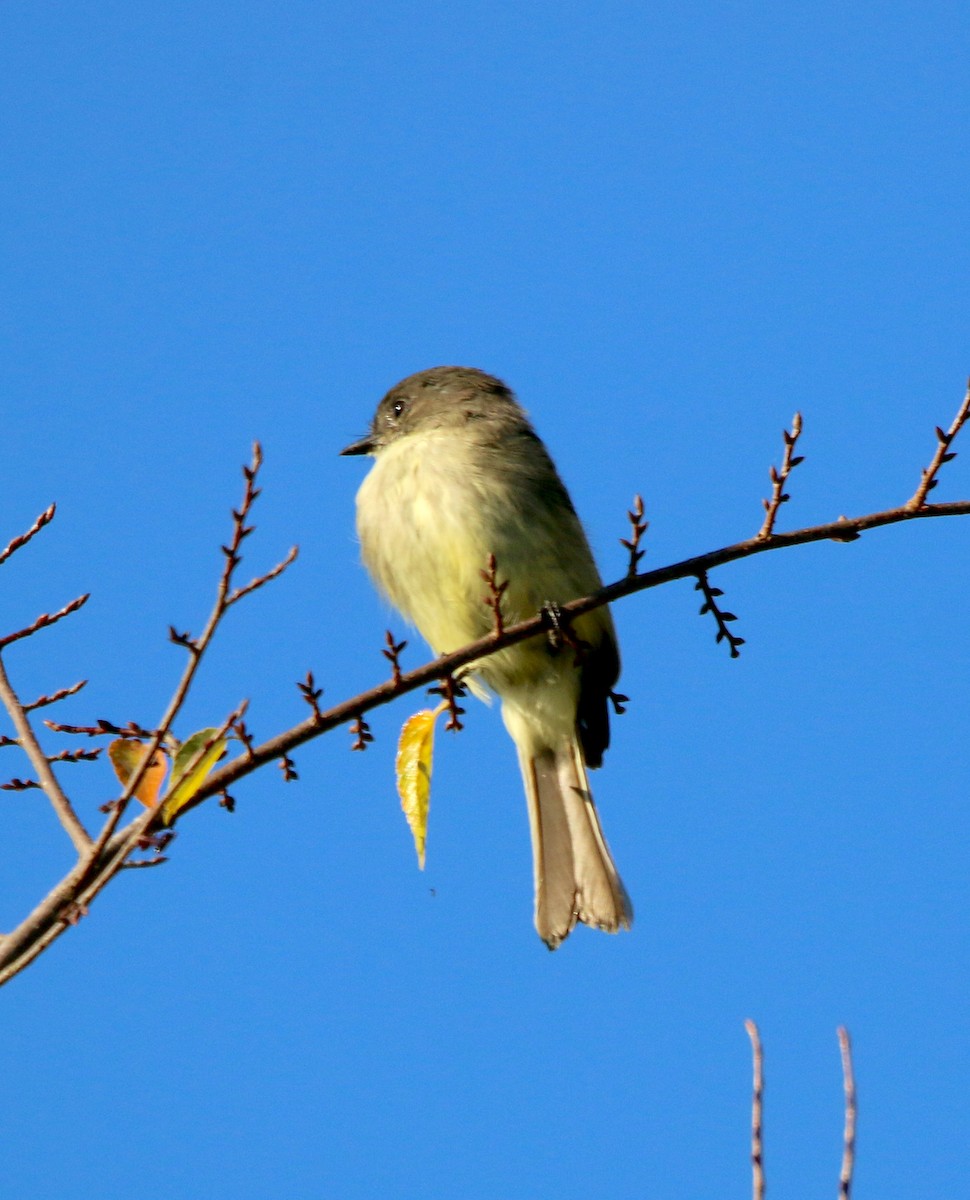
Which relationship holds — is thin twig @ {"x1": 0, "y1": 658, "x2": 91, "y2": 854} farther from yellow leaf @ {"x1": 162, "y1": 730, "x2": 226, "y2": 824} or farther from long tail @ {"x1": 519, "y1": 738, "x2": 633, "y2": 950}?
long tail @ {"x1": 519, "y1": 738, "x2": 633, "y2": 950}

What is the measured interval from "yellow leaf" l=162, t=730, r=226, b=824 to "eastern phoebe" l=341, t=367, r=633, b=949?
7.76 feet

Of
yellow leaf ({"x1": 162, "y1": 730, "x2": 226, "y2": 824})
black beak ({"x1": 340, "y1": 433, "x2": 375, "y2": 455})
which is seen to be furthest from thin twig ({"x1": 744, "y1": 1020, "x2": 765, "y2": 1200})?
black beak ({"x1": 340, "y1": 433, "x2": 375, "y2": 455})

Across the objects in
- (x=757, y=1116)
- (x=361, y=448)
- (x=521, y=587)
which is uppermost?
(x=361, y=448)

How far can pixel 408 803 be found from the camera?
456cm

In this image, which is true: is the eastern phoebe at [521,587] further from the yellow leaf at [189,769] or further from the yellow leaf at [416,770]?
the yellow leaf at [189,769]

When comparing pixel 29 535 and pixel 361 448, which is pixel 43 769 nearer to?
pixel 29 535

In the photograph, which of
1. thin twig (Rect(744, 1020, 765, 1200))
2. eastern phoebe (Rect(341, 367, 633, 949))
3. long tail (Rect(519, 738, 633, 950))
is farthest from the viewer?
eastern phoebe (Rect(341, 367, 633, 949))

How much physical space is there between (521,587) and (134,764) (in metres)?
2.65

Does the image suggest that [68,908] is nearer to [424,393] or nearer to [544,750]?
[544,750]

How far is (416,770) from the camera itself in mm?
4605

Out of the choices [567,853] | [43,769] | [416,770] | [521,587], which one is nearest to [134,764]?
[43,769]

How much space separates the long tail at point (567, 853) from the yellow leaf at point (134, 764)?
2.48 metres

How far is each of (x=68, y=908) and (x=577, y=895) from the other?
10.3 feet

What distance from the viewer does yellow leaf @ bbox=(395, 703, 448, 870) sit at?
4.55 m
